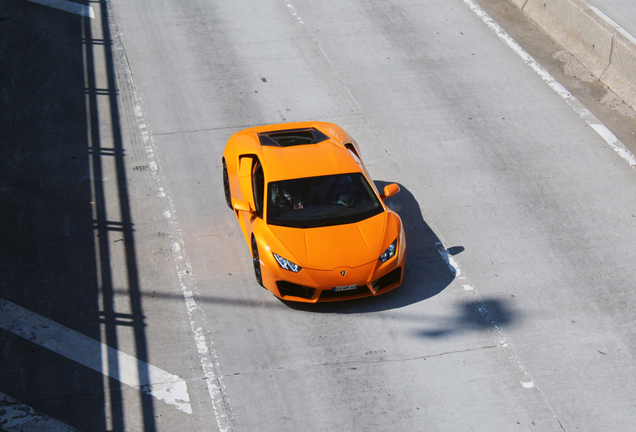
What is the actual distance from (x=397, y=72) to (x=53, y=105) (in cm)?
624

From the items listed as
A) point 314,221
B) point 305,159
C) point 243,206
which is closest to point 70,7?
point 305,159

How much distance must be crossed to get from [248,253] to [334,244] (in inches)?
59.7

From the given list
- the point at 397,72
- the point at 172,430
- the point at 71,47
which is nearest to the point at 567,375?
the point at 172,430

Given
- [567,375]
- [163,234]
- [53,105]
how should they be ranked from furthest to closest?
1. [53,105]
2. [163,234]
3. [567,375]

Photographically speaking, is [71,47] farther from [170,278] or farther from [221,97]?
[170,278]

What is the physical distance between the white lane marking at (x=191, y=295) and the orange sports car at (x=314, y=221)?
33.0 inches

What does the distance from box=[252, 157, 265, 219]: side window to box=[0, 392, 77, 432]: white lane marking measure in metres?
3.21

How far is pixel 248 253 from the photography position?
8.83 m

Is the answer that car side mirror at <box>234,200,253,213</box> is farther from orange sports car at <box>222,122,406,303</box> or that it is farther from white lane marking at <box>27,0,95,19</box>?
white lane marking at <box>27,0,95,19</box>

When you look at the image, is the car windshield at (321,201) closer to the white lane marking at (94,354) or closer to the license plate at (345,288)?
the license plate at (345,288)

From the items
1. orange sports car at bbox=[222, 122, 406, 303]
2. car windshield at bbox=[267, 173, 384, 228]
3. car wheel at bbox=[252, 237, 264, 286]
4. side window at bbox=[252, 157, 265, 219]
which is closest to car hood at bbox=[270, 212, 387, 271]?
orange sports car at bbox=[222, 122, 406, 303]

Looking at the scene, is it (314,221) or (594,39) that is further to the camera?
(594,39)

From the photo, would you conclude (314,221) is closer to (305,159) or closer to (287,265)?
(287,265)

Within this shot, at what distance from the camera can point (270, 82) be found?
41.2 ft
